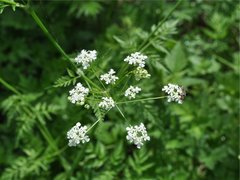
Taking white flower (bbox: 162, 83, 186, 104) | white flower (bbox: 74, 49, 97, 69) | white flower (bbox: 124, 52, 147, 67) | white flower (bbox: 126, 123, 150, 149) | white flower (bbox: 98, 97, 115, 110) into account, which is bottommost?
white flower (bbox: 126, 123, 150, 149)

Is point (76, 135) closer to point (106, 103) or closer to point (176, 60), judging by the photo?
point (106, 103)

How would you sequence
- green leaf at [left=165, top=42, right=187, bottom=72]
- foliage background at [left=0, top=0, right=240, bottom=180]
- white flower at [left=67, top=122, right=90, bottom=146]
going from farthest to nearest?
green leaf at [left=165, top=42, right=187, bottom=72] → foliage background at [left=0, top=0, right=240, bottom=180] → white flower at [left=67, top=122, right=90, bottom=146]

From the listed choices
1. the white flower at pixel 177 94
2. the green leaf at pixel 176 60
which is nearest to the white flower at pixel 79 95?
the white flower at pixel 177 94

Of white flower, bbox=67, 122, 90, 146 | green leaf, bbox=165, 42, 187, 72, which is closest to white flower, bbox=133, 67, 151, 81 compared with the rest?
white flower, bbox=67, 122, 90, 146

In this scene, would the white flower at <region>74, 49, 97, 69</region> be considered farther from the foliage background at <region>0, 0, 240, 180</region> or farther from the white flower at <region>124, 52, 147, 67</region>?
the foliage background at <region>0, 0, 240, 180</region>

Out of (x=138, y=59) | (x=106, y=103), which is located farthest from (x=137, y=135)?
(x=138, y=59)
